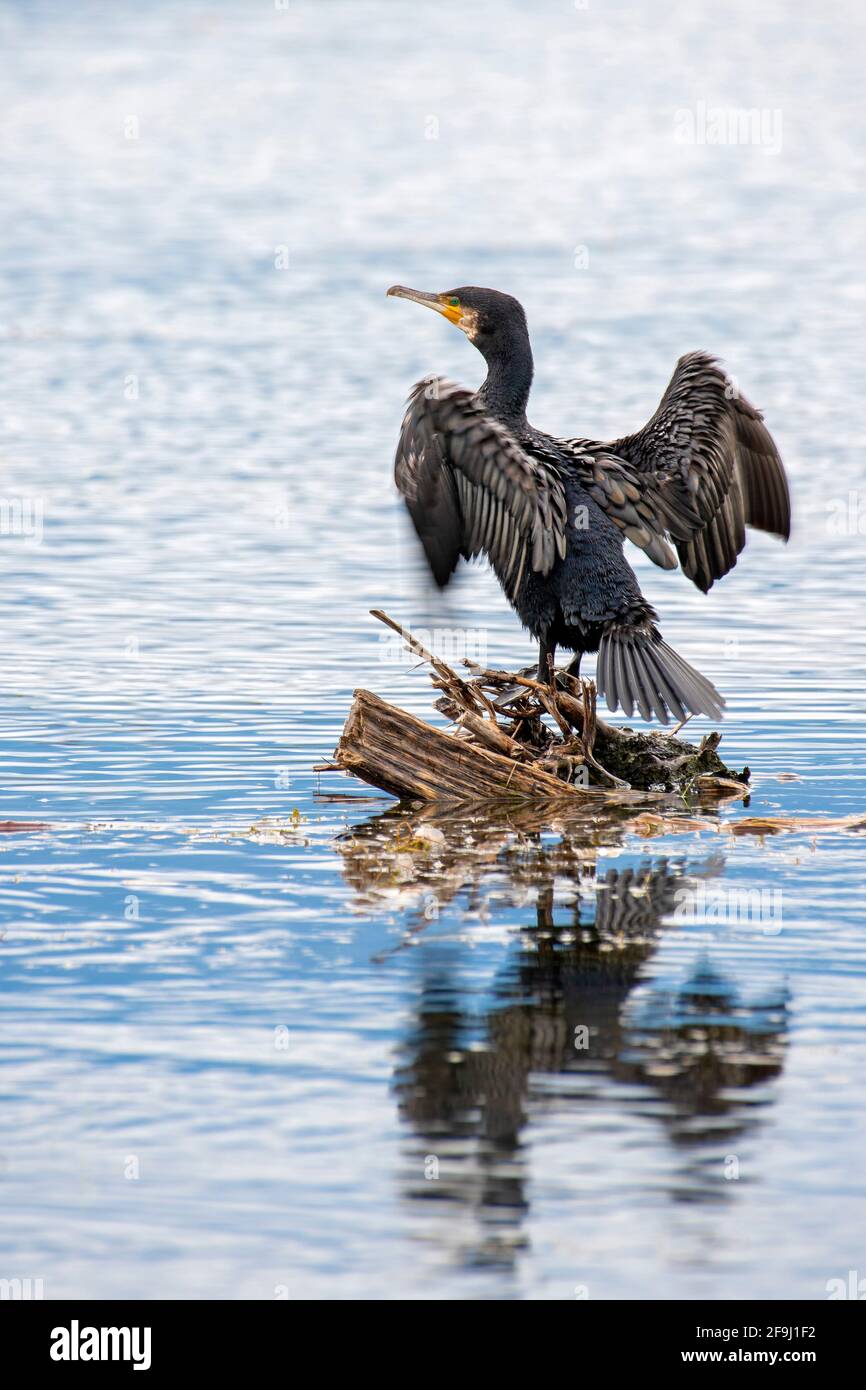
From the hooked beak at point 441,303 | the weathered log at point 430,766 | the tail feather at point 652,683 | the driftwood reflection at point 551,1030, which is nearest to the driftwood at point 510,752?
the weathered log at point 430,766

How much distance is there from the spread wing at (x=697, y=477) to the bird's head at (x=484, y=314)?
1.84ft

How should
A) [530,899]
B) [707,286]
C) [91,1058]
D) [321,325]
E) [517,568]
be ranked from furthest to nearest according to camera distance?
[707,286], [321,325], [517,568], [530,899], [91,1058]

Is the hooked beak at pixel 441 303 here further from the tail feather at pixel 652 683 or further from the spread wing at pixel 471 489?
the tail feather at pixel 652 683

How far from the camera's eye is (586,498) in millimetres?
9430

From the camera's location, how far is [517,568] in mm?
9250

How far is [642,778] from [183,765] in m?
2.04

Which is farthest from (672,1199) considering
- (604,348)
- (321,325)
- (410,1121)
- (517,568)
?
(321,325)

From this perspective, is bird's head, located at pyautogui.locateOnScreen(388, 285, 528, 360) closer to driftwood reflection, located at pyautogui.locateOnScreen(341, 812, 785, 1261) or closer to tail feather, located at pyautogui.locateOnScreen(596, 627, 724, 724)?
tail feather, located at pyautogui.locateOnScreen(596, 627, 724, 724)

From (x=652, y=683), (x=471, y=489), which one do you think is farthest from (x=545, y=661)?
(x=471, y=489)

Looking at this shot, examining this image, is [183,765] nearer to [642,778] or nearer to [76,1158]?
[642,778]

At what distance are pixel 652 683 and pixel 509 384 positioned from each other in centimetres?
150

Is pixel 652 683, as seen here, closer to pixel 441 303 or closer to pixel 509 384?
pixel 509 384

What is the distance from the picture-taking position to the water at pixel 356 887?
212 inches

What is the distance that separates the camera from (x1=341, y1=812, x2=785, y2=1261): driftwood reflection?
5.63 meters
